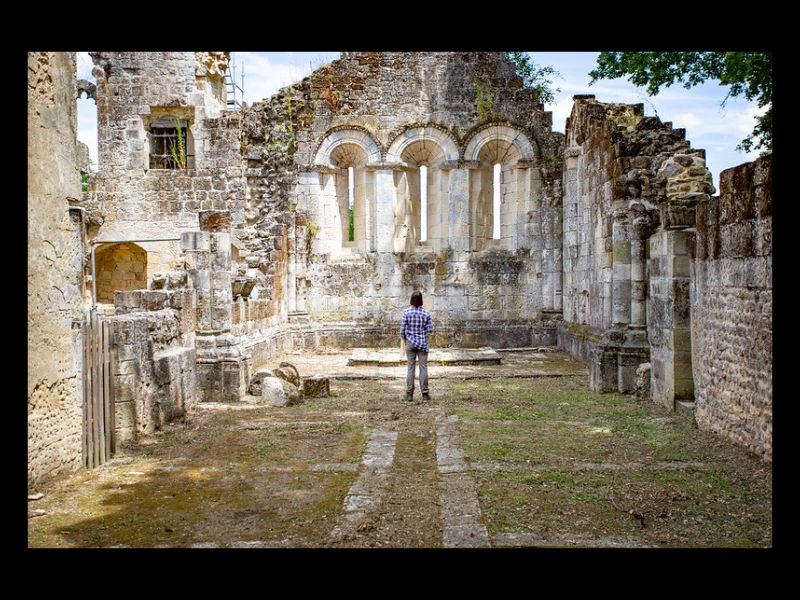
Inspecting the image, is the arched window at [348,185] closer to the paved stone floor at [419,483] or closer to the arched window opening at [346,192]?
the arched window opening at [346,192]

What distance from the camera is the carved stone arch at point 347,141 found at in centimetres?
1725

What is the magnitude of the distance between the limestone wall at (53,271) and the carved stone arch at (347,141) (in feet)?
34.2

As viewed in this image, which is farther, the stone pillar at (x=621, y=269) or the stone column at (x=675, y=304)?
the stone pillar at (x=621, y=269)

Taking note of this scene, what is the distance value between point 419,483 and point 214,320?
551 cm

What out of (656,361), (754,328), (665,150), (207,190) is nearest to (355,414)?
(656,361)

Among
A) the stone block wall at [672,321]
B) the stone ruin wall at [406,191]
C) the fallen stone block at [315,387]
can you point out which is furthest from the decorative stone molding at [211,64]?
the stone block wall at [672,321]

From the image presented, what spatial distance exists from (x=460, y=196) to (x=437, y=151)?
45.4 inches

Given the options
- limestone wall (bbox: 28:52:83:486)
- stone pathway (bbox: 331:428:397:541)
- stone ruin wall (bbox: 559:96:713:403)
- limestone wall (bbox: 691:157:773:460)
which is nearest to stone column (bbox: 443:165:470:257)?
stone ruin wall (bbox: 559:96:713:403)

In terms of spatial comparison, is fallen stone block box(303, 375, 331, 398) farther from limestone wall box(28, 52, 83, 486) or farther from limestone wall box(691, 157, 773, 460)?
limestone wall box(691, 157, 773, 460)

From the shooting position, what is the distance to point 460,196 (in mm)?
17281

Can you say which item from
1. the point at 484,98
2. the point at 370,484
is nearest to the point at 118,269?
the point at 484,98

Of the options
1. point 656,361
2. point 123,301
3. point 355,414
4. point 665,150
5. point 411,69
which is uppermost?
point 411,69

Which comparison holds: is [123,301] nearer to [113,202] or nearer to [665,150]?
[665,150]

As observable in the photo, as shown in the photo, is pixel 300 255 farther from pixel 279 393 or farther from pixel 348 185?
pixel 279 393
